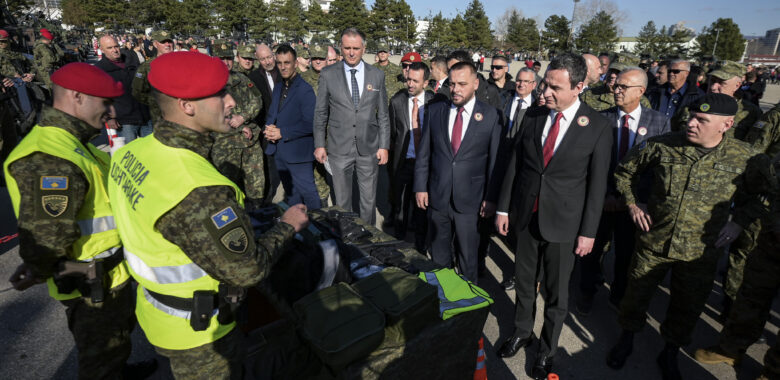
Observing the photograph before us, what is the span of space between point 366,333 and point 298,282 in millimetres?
818

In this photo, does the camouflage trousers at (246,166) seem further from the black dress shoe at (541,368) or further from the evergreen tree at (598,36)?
the evergreen tree at (598,36)

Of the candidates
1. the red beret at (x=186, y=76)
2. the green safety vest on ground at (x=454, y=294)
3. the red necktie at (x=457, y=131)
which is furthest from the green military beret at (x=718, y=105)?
the red beret at (x=186, y=76)

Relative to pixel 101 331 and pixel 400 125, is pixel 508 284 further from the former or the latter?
pixel 101 331

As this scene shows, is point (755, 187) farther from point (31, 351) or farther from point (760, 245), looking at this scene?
point (31, 351)

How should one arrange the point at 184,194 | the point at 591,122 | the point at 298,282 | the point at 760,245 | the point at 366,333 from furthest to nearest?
the point at 760,245
the point at 591,122
the point at 298,282
the point at 366,333
the point at 184,194

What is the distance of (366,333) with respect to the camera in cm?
180

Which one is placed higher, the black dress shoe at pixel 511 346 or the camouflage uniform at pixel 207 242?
the camouflage uniform at pixel 207 242

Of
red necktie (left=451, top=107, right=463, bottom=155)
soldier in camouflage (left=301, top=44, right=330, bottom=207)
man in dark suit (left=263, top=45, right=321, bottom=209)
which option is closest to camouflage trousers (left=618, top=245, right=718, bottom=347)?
red necktie (left=451, top=107, right=463, bottom=155)

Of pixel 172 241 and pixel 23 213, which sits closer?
pixel 172 241

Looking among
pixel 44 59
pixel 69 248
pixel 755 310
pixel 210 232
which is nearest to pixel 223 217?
pixel 210 232

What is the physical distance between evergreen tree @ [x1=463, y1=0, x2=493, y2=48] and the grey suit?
60.7 meters

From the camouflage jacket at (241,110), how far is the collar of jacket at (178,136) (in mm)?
3192

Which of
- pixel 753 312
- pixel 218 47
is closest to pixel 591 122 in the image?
pixel 753 312

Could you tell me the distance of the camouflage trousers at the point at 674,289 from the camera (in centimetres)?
279
